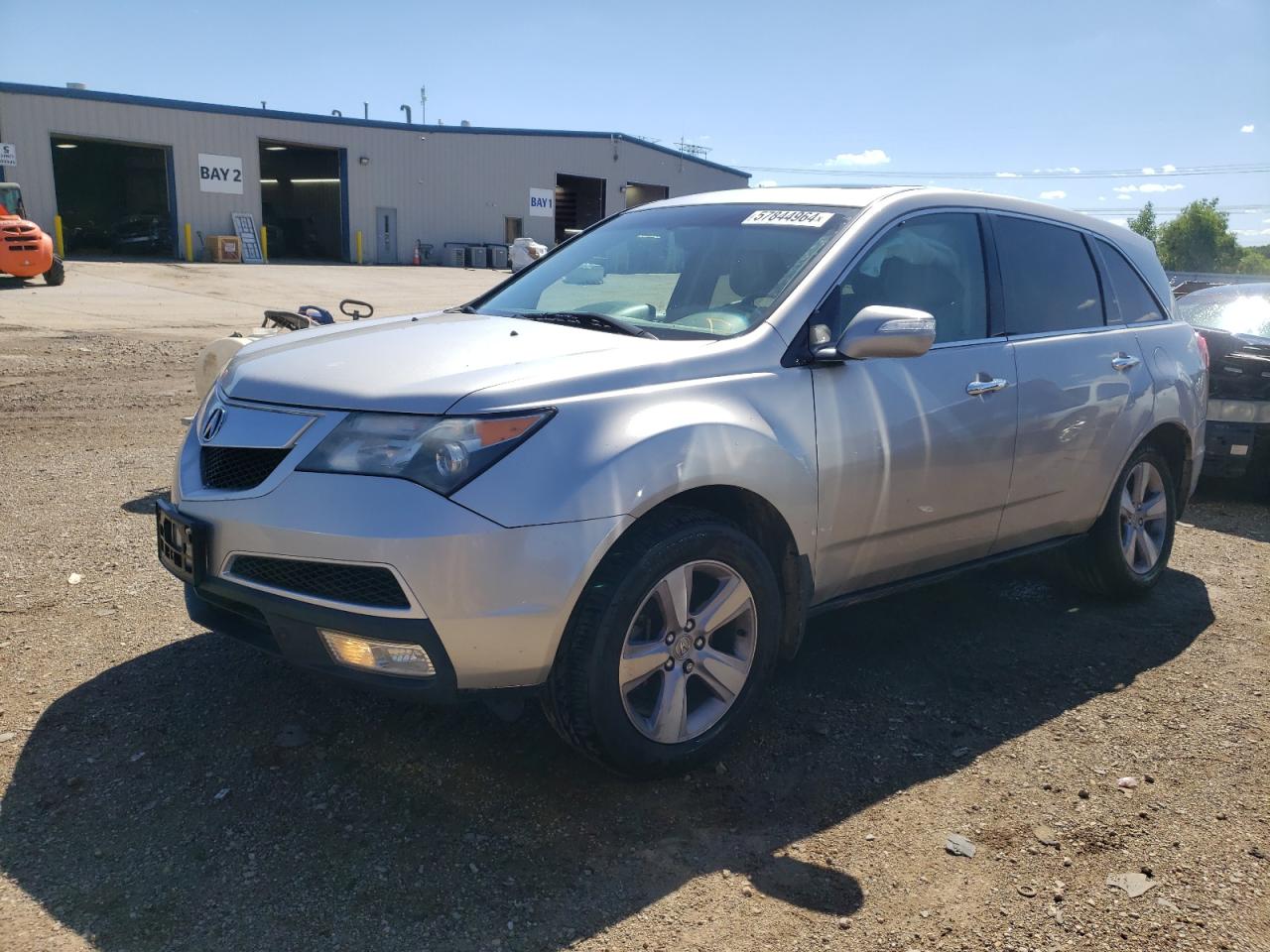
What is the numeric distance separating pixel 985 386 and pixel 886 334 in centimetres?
82

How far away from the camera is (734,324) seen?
3.50 m

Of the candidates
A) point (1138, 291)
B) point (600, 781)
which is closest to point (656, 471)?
Result: point (600, 781)

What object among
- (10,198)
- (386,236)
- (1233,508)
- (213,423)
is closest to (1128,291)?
(1233,508)

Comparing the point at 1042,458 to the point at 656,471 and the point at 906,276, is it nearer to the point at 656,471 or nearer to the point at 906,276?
the point at 906,276

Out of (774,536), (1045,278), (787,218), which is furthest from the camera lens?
(1045,278)

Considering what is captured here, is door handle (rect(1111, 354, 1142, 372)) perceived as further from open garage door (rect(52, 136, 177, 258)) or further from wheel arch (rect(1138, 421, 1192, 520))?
open garage door (rect(52, 136, 177, 258))

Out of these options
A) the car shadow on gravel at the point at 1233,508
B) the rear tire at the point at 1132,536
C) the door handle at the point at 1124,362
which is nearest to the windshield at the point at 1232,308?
the car shadow on gravel at the point at 1233,508

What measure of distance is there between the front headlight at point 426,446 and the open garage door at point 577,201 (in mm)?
44900

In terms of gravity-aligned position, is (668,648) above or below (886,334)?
below

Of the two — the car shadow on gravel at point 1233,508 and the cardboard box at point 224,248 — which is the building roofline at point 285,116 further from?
the car shadow on gravel at point 1233,508

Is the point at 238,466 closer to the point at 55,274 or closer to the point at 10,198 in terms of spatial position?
the point at 55,274

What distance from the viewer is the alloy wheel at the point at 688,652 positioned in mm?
3070

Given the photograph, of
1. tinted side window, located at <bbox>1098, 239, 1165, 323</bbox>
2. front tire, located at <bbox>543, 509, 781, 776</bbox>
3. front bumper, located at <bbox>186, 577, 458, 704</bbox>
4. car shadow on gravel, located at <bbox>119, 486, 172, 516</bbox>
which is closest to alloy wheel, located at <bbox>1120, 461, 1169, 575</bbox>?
tinted side window, located at <bbox>1098, 239, 1165, 323</bbox>

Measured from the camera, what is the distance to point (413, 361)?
3.13 metres
